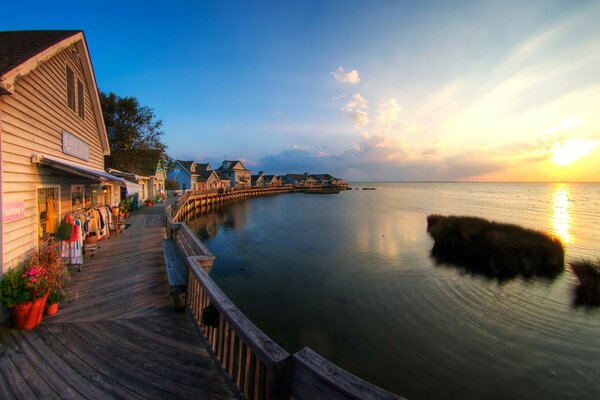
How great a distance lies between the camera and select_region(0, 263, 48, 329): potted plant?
160 inches

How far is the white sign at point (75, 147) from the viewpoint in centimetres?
760

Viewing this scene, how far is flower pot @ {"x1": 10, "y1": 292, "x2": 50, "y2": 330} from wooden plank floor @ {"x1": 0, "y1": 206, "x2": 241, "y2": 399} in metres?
0.11

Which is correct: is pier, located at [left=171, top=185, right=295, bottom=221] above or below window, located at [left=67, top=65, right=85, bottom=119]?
below

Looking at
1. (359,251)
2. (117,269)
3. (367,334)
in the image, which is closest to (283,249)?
(359,251)

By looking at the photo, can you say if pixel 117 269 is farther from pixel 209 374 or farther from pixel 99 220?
pixel 209 374

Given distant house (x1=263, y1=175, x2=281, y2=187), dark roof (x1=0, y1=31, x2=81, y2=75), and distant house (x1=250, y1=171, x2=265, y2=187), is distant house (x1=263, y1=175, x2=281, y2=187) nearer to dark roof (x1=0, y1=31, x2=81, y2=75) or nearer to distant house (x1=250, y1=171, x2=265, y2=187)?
distant house (x1=250, y1=171, x2=265, y2=187)

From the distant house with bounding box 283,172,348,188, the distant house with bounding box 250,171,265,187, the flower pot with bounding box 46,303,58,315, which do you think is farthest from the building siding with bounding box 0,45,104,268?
the distant house with bounding box 283,172,348,188

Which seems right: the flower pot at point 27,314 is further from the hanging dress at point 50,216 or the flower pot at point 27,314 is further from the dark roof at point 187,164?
the dark roof at point 187,164

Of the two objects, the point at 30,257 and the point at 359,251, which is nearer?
the point at 30,257

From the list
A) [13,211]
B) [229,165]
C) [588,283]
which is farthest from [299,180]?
[13,211]

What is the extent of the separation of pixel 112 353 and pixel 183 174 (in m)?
53.6

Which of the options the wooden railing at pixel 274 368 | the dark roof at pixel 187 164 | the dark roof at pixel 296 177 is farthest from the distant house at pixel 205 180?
the wooden railing at pixel 274 368

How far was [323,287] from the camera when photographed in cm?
1169

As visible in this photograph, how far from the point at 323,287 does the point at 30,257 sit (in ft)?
30.9
